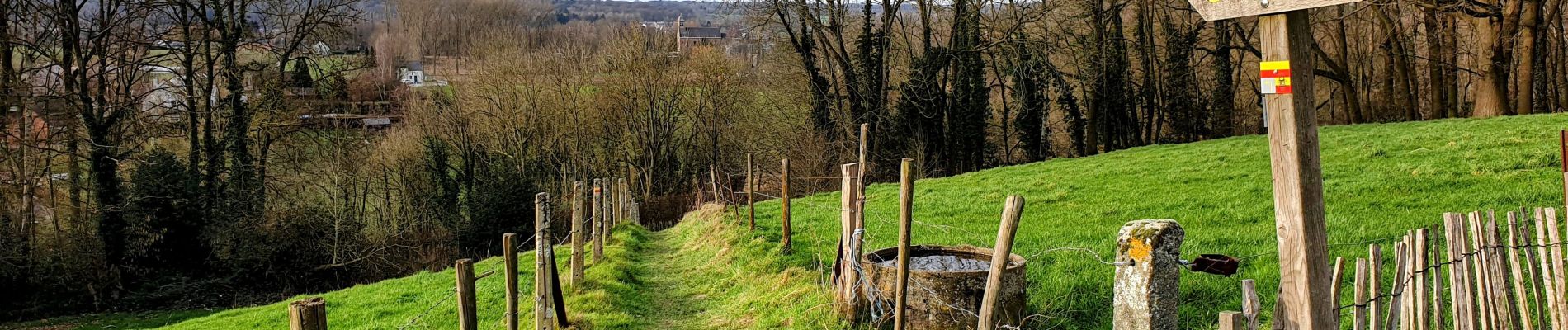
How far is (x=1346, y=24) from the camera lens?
31.2m

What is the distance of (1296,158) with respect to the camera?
3852mm

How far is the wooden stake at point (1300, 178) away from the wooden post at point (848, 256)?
11.4 feet

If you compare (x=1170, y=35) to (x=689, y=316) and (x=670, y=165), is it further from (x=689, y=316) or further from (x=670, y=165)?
(x=689, y=316)

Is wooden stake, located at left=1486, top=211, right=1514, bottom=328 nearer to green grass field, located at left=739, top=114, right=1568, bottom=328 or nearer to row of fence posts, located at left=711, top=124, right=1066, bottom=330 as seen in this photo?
green grass field, located at left=739, top=114, right=1568, bottom=328

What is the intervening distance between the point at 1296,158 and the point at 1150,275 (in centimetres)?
80

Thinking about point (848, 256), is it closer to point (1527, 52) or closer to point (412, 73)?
point (1527, 52)

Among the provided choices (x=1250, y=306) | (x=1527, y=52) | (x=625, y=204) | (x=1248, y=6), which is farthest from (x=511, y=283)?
(x=1527, y=52)

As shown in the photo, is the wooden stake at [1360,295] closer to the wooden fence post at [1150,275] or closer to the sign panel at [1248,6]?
the wooden fence post at [1150,275]

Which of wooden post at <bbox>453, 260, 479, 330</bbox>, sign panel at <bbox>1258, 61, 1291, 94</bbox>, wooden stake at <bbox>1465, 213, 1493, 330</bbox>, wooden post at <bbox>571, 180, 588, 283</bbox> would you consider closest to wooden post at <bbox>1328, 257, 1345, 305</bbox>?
sign panel at <bbox>1258, 61, 1291, 94</bbox>

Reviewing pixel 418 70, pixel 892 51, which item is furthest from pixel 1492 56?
pixel 418 70

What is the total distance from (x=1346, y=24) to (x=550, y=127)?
29368 mm

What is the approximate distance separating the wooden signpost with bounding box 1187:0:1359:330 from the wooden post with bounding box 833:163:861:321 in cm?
A: 346

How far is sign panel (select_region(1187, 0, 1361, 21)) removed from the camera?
364 centimetres

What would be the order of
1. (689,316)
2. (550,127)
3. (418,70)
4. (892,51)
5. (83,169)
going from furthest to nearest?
(418,70), (550,127), (892,51), (83,169), (689,316)
